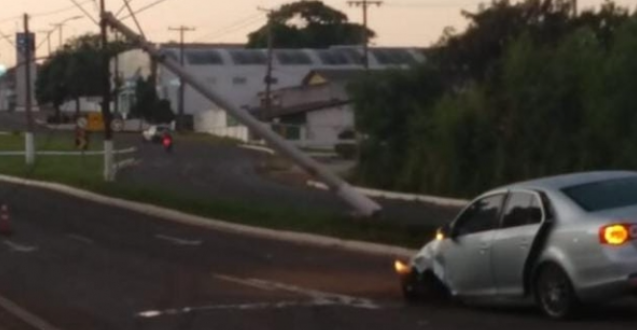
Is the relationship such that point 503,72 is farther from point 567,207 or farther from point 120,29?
point 567,207

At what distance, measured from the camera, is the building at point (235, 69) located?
133 meters

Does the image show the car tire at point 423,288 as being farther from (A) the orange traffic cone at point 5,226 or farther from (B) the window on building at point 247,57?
(B) the window on building at point 247,57

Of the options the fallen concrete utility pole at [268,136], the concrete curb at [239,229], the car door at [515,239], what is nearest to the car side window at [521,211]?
the car door at [515,239]

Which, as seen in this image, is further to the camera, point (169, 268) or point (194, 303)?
point (169, 268)

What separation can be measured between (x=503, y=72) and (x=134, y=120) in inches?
3503

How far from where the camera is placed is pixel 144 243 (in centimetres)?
3475

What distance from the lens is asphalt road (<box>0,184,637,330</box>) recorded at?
57.6 ft

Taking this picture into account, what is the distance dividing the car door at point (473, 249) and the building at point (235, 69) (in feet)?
361

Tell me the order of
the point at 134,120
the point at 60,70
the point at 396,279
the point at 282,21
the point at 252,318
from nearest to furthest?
1. the point at 252,318
2. the point at 396,279
3. the point at 60,70
4. the point at 134,120
5. the point at 282,21

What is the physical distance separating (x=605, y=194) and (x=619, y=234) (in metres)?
0.92

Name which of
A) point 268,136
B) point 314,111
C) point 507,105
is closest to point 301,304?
point 268,136

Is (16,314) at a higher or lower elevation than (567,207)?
lower

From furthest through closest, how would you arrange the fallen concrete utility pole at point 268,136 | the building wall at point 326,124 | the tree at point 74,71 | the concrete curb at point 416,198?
1. the building wall at point 326,124
2. the tree at point 74,71
3. the concrete curb at point 416,198
4. the fallen concrete utility pole at point 268,136

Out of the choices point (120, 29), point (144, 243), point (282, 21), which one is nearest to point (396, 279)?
point (144, 243)
